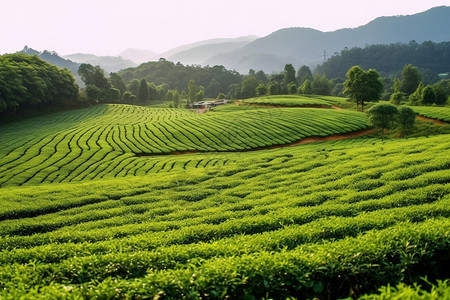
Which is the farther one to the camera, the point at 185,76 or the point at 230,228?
the point at 185,76

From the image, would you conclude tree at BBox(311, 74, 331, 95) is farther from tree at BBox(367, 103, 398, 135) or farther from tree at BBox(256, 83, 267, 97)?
tree at BBox(367, 103, 398, 135)

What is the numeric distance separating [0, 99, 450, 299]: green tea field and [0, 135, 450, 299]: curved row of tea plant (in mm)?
36

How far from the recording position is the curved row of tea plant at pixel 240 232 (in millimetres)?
5223

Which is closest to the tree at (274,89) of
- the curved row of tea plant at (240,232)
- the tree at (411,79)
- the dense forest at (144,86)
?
the dense forest at (144,86)

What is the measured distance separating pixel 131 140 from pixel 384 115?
3503 centimetres

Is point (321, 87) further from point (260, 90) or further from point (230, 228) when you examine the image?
point (230, 228)

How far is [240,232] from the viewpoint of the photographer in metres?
9.19

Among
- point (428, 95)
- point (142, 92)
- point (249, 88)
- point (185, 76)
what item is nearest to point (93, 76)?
point (142, 92)

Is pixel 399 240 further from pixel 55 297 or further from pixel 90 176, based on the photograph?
pixel 90 176

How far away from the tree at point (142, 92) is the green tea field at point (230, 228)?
8752 centimetres

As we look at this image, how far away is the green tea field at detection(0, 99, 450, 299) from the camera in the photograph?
519cm

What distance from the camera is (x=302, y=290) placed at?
5.28 metres

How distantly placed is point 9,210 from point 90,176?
10.2 meters

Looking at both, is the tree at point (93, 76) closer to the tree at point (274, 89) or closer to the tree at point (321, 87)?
the tree at point (274, 89)
